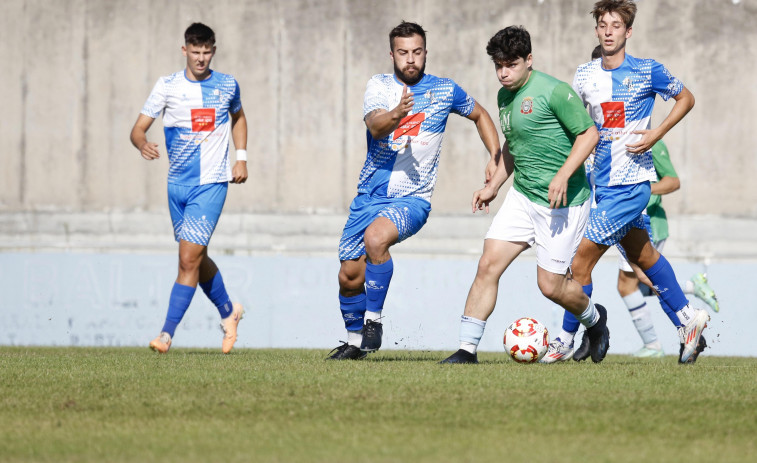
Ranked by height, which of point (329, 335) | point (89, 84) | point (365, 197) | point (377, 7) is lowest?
point (329, 335)

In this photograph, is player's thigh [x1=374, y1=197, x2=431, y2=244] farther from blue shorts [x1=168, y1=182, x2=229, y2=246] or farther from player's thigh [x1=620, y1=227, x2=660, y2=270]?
blue shorts [x1=168, y1=182, x2=229, y2=246]

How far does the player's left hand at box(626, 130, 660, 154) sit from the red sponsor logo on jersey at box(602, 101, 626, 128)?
19 cm

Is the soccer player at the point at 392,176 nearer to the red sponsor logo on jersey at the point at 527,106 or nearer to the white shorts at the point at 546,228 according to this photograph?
the white shorts at the point at 546,228

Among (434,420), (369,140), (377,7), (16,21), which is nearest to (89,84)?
(16,21)

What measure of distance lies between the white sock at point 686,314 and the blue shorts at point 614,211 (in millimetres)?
640

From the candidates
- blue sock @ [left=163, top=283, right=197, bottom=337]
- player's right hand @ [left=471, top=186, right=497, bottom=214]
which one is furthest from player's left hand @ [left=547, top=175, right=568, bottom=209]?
blue sock @ [left=163, top=283, right=197, bottom=337]

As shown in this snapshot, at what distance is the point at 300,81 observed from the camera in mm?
12430

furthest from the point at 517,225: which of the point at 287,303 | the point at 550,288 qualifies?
the point at 287,303

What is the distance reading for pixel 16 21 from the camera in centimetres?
1298

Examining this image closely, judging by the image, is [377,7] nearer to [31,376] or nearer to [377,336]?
[377,336]

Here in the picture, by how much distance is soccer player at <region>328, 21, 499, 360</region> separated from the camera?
20.7ft

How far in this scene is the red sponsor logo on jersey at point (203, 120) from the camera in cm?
772

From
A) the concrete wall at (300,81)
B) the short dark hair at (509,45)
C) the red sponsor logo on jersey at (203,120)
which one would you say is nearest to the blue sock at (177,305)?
the red sponsor logo on jersey at (203,120)

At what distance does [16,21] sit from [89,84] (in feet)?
4.07
